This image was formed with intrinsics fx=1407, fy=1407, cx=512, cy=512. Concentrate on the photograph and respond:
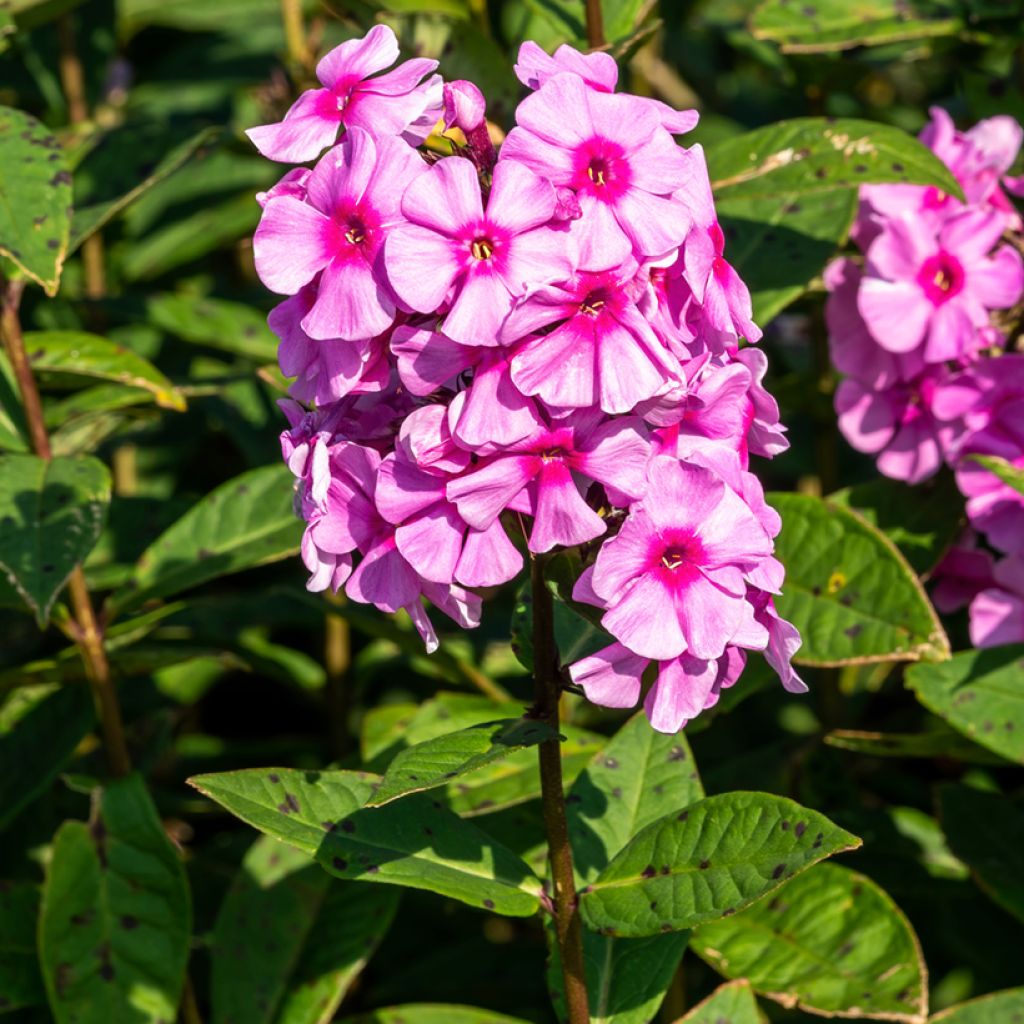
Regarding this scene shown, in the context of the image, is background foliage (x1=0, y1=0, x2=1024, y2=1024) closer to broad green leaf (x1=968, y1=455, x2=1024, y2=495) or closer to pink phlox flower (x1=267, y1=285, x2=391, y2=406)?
broad green leaf (x1=968, y1=455, x2=1024, y2=495)

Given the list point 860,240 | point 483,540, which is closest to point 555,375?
point 483,540

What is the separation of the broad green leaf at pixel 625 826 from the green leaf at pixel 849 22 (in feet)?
3.63

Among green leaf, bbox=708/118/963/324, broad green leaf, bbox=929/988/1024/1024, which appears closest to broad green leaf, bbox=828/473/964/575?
green leaf, bbox=708/118/963/324

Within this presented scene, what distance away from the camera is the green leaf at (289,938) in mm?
1898

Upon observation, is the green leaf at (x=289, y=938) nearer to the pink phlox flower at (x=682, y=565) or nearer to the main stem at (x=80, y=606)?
the main stem at (x=80, y=606)

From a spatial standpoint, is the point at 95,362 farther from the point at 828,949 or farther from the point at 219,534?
the point at 828,949

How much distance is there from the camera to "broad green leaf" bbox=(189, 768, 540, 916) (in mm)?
1301

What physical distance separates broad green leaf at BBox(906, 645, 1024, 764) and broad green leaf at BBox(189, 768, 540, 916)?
0.68 metres

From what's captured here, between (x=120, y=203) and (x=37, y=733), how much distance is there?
794mm

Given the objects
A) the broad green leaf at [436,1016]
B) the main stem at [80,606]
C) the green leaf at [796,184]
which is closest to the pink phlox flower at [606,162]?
the green leaf at [796,184]

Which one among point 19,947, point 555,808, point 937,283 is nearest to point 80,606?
point 19,947

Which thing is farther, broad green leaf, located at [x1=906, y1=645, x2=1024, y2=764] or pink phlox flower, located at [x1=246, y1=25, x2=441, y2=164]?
broad green leaf, located at [x1=906, y1=645, x2=1024, y2=764]

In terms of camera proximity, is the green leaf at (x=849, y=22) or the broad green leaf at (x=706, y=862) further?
the green leaf at (x=849, y=22)

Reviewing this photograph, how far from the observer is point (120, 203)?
1.96 m
